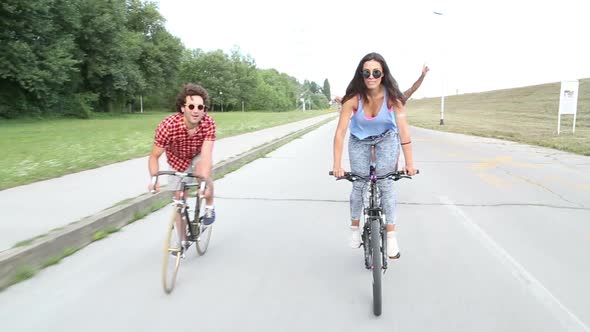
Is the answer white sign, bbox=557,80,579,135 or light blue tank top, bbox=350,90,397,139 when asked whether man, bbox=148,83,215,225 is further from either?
white sign, bbox=557,80,579,135

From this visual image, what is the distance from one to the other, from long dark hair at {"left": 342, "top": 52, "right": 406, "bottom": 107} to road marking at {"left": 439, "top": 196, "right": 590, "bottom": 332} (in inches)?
74.5

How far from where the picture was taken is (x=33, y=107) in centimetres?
3591

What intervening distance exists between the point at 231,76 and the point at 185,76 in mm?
9929

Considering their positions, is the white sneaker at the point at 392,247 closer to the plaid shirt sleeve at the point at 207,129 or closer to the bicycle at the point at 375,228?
the bicycle at the point at 375,228

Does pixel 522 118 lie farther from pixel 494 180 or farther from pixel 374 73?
pixel 374 73

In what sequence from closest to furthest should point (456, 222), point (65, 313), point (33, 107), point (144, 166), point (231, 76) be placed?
point (65, 313) → point (456, 222) → point (144, 166) → point (33, 107) → point (231, 76)

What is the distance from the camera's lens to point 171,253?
3.70 m

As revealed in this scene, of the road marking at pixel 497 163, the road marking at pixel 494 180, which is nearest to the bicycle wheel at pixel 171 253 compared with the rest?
the road marking at pixel 494 180

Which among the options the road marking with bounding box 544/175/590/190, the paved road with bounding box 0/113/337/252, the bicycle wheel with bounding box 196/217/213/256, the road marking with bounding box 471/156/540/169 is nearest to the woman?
the bicycle wheel with bounding box 196/217/213/256

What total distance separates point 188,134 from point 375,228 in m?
1.82

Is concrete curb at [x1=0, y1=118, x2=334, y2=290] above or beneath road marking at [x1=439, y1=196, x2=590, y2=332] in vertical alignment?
above

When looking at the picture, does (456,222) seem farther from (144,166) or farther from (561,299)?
(144,166)

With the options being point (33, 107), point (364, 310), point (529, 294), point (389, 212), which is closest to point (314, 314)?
point (364, 310)

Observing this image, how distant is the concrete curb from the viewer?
12.7 ft
